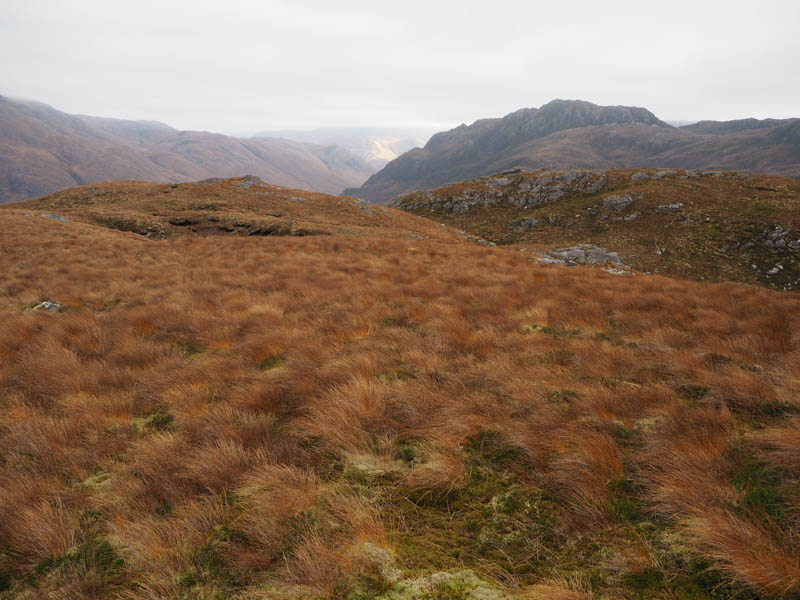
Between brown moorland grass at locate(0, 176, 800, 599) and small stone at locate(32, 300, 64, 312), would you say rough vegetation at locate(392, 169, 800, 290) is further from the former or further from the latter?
small stone at locate(32, 300, 64, 312)

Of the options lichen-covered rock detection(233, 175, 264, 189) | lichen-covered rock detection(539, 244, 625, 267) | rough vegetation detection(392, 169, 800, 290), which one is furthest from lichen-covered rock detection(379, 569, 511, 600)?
lichen-covered rock detection(233, 175, 264, 189)

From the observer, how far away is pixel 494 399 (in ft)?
12.2

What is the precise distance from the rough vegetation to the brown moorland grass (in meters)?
15.6

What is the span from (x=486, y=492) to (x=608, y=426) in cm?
139

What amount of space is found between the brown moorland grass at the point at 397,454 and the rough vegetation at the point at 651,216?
15.6 metres

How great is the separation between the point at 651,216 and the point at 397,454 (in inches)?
1424

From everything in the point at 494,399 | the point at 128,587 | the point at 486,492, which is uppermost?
the point at 494,399

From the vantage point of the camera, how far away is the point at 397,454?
9.96 feet

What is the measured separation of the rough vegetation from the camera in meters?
22.8

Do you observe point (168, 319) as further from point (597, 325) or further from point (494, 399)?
point (597, 325)

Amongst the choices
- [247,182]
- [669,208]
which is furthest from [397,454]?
[247,182]

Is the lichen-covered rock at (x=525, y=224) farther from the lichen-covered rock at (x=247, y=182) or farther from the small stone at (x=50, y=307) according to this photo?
the small stone at (x=50, y=307)

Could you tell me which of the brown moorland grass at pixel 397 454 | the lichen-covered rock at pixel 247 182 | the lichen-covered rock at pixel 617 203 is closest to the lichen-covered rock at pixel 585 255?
the lichen-covered rock at pixel 617 203

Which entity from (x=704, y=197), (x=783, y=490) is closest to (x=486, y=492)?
(x=783, y=490)
